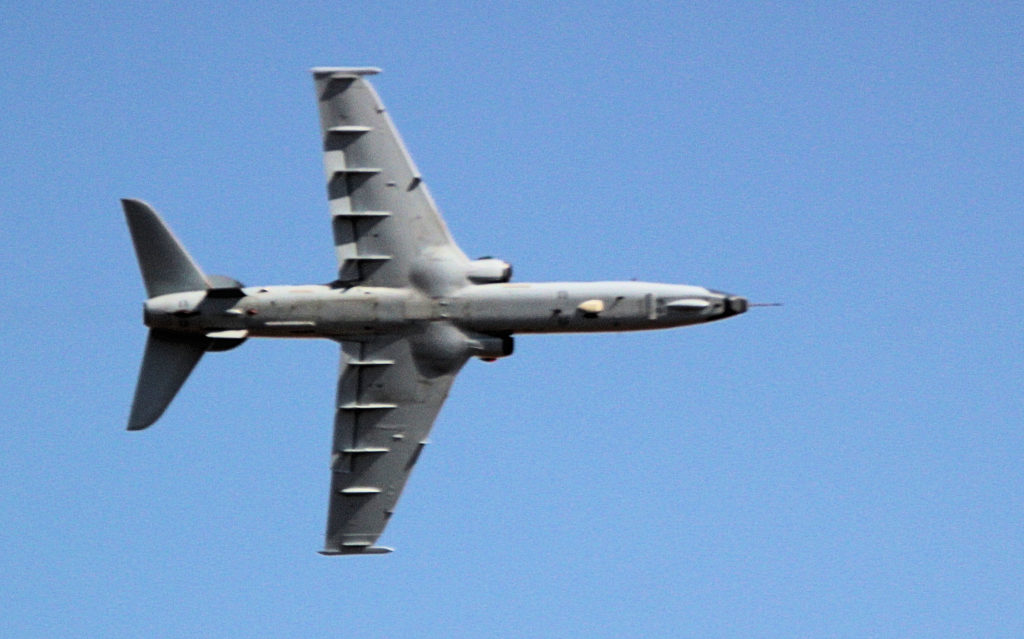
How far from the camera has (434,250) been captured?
49.6 metres

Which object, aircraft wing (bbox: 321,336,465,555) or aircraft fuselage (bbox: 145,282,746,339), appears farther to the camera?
aircraft wing (bbox: 321,336,465,555)

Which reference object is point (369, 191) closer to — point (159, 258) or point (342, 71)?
point (342, 71)

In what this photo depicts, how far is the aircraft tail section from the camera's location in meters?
48.9

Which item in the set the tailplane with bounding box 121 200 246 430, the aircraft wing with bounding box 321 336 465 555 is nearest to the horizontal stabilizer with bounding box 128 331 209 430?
the tailplane with bounding box 121 200 246 430

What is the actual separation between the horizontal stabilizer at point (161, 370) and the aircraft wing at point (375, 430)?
4221 millimetres

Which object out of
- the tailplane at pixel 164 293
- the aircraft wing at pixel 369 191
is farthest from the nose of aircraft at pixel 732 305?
the tailplane at pixel 164 293

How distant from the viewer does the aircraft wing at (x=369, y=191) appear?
49375 millimetres

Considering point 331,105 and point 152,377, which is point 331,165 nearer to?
point 331,105

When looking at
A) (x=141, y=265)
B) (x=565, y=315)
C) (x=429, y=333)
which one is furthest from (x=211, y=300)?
(x=565, y=315)

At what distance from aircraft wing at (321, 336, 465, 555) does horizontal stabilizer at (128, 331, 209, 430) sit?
4221 mm

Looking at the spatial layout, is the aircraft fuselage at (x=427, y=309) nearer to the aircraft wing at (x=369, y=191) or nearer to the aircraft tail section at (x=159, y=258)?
the aircraft tail section at (x=159, y=258)

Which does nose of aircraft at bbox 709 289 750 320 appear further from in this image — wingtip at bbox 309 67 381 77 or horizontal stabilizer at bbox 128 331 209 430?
horizontal stabilizer at bbox 128 331 209 430

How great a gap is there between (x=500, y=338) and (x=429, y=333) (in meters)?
1.97

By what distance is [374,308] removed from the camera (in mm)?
49000
